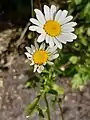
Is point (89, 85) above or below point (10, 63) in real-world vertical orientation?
below

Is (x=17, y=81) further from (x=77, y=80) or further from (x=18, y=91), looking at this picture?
(x=77, y=80)

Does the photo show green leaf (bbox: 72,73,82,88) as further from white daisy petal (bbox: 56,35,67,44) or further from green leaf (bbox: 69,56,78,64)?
white daisy petal (bbox: 56,35,67,44)

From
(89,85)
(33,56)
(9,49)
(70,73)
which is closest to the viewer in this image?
(33,56)

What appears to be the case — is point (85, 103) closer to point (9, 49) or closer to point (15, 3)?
point (9, 49)

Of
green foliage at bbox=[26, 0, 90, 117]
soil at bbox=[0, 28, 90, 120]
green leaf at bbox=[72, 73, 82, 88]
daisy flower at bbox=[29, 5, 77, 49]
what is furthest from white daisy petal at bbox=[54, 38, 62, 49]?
soil at bbox=[0, 28, 90, 120]

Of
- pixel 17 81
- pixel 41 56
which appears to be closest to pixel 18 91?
pixel 17 81

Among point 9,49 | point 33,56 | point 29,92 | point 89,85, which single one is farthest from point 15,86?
point 33,56
